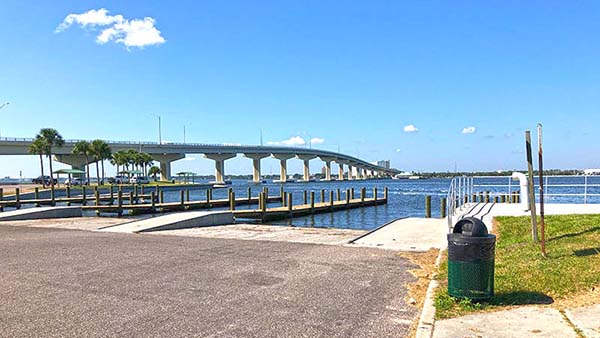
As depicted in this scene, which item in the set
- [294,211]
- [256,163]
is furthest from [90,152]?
[294,211]

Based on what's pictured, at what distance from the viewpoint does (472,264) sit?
614 cm

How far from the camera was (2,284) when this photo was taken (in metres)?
7.82

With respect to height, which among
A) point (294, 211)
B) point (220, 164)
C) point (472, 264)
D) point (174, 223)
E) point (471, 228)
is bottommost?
point (294, 211)

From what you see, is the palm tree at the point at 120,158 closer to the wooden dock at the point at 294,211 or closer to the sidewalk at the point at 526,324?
the wooden dock at the point at 294,211

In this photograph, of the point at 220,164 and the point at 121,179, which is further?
the point at 220,164

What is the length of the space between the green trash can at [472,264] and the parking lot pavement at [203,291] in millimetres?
674

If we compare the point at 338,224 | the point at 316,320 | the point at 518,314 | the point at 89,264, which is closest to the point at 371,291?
the point at 316,320

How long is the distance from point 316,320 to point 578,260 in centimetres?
474

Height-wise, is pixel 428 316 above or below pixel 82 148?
below

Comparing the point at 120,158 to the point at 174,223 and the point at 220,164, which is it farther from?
the point at 174,223

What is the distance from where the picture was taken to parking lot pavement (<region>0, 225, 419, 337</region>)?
18.3ft

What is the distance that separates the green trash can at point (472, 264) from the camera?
610 centimetres

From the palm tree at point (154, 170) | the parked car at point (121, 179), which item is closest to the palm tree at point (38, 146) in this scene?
the parked car at point (121, 179)

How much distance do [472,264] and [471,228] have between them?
19.4 inches
